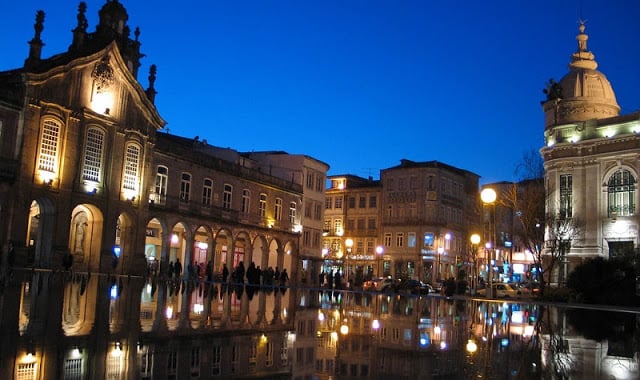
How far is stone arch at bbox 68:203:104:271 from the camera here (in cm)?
3922

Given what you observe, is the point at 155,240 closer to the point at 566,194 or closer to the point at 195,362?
the point at 566,194

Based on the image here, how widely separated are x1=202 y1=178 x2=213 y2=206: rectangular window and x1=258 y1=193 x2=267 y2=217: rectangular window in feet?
22.8

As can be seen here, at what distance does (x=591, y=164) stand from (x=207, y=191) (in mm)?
31392

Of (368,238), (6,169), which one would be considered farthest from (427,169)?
(6,169)

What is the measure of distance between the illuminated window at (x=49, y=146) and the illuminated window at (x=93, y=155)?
7.24 feet

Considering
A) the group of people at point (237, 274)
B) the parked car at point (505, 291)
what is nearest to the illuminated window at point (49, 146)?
the group of people at point (237, 274)

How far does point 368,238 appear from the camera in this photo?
81.6m

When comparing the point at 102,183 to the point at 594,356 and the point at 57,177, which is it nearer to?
the point at 57,177

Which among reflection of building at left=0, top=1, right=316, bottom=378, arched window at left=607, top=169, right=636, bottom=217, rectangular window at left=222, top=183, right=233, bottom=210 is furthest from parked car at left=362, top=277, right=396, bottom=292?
arched window at left=607, top=169, right=636, bottom=217

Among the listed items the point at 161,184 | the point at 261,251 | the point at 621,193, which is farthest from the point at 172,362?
the point at 261,251

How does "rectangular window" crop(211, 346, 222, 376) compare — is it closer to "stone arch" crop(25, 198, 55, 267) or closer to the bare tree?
"stone arch" crop(25, 198, 55, 267)

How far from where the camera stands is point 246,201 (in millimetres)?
55719

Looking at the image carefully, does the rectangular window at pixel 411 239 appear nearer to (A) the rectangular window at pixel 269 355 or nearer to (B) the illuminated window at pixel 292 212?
(B) the illuminated window at pixel 292 212

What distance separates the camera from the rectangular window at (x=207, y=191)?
5075cm
